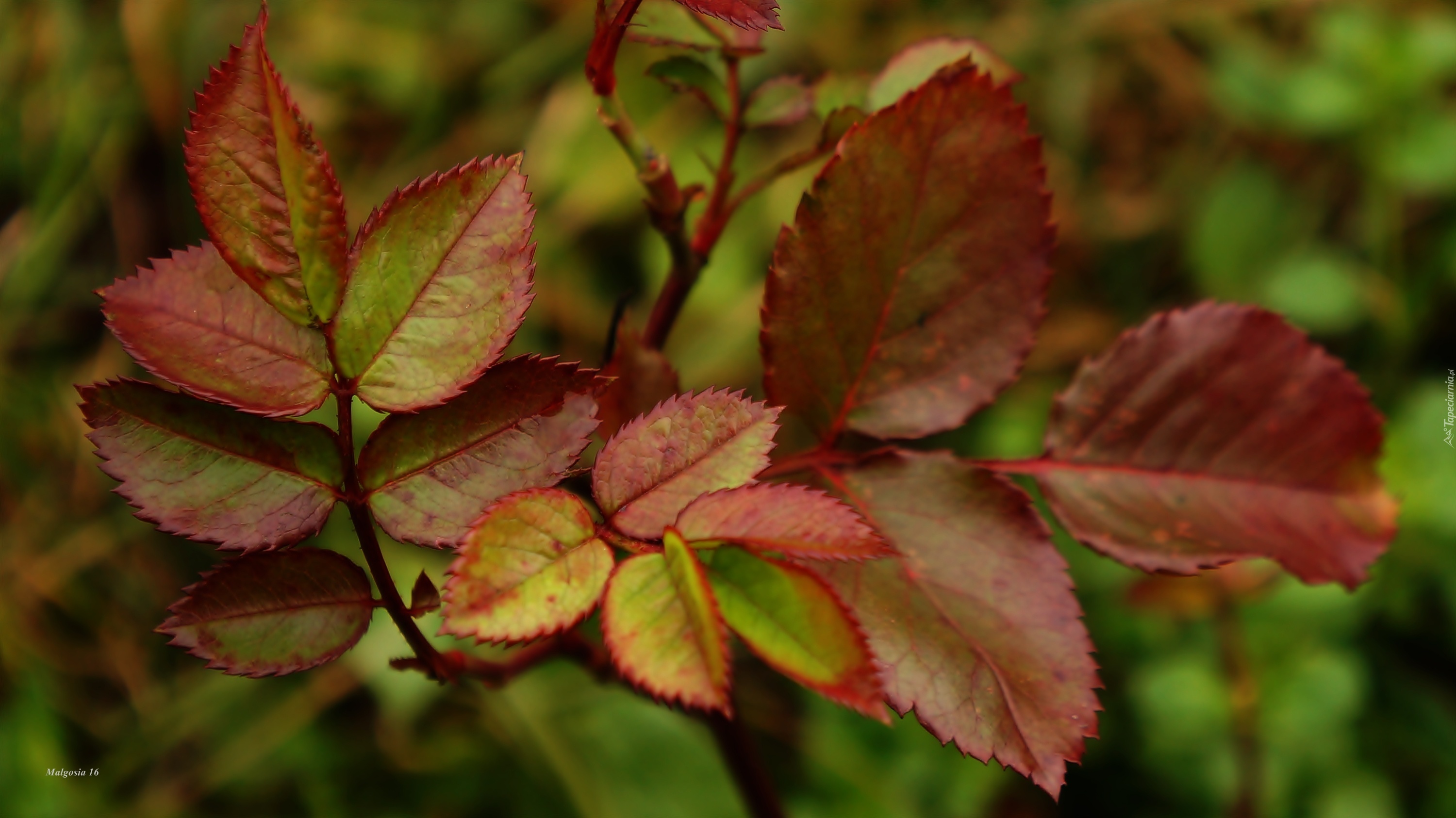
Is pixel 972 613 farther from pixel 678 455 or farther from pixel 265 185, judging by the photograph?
pixel 265 185

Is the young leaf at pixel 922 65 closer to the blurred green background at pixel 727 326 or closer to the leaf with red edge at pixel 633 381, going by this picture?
the leaf with red edge at pixel 633 381

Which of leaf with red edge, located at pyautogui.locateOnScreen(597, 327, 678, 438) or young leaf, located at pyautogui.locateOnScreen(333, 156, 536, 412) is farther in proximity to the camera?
leaf with red edge, located at pyautogui.locateOnScreen(597, 327, 678, 438)

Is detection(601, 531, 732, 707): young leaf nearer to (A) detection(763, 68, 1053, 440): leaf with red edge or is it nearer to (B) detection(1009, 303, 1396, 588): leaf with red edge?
(A) detection(763, 68, 1053, 440): leaf with red edge

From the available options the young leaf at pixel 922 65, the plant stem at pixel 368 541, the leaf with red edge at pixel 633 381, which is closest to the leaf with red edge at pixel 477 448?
the plant stem at pixel 368 541

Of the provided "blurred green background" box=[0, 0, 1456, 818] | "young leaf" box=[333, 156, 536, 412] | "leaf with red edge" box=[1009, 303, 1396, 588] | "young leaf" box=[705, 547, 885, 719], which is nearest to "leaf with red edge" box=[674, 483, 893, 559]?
"young leaf" box=[705, 547, 885, 719]

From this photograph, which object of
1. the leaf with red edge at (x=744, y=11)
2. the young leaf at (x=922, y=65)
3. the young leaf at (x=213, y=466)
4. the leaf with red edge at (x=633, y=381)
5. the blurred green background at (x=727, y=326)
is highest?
the leaf with red edge at (x=744, y=11)

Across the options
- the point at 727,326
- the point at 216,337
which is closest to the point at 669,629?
the point at 216,337

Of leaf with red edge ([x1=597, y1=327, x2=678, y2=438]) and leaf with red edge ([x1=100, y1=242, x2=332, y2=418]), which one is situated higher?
leaf with red edge ([x1=100, y1=242, x2=332, y2=418])

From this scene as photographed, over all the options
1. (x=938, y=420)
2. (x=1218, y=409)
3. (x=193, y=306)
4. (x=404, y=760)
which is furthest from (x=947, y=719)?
(x=404, y=760)
